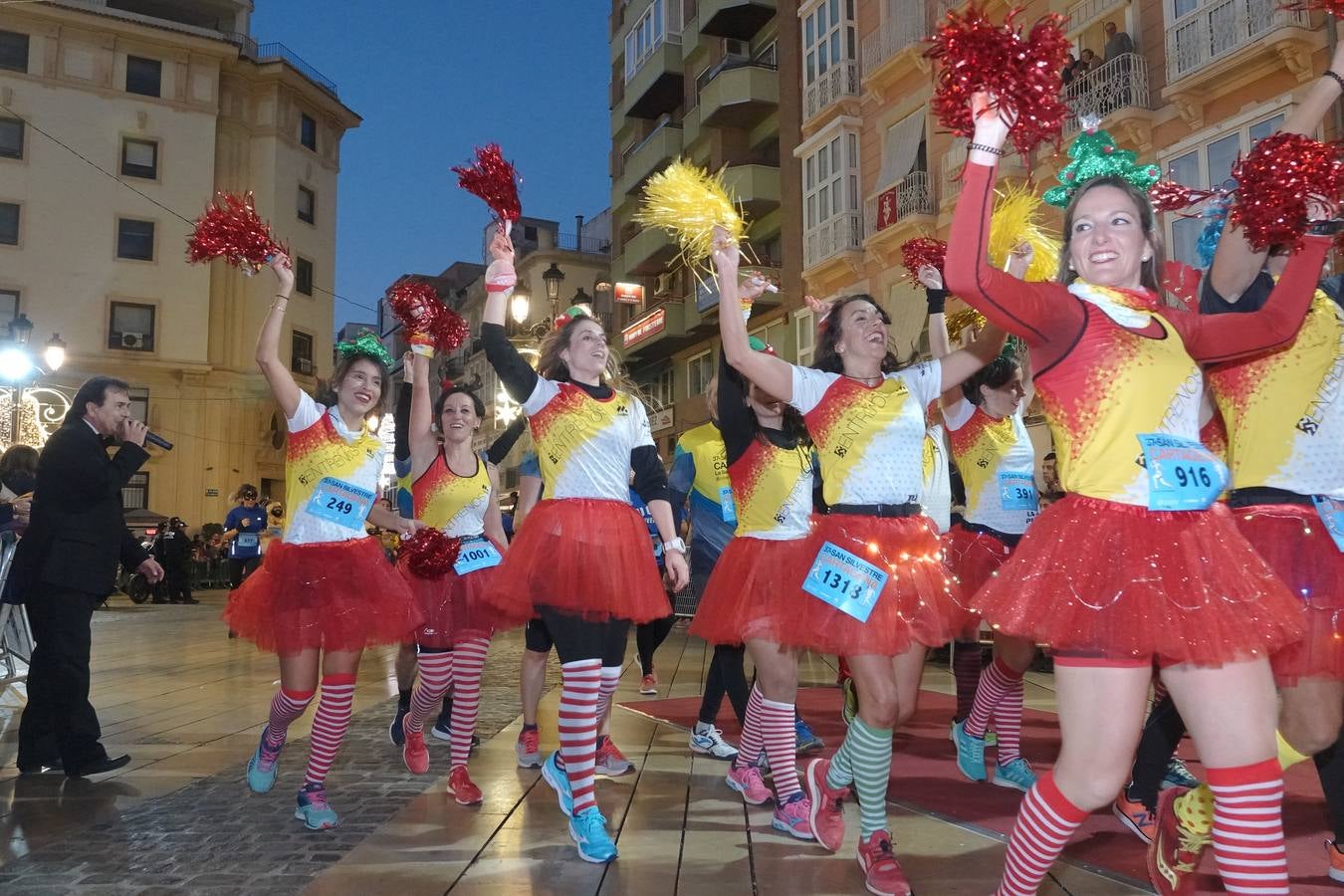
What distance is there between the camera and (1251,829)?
2.39m

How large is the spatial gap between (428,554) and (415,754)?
41.4 inches

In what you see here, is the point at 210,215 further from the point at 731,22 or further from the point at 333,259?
the point at 333,259

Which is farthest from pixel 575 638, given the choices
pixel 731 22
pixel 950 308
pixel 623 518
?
pixel 731 22

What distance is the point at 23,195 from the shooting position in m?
31.3

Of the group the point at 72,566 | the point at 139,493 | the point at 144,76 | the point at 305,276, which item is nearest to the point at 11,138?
the point at 144,76

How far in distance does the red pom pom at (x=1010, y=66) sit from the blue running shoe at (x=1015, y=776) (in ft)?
10.4

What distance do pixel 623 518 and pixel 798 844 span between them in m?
1.44

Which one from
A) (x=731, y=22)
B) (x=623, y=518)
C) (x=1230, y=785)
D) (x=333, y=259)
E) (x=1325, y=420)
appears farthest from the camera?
(x=333, y=259)

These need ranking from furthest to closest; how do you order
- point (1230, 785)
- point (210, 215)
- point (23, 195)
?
→ point (23, 195) → point (210, 215) → point (1230, 785)

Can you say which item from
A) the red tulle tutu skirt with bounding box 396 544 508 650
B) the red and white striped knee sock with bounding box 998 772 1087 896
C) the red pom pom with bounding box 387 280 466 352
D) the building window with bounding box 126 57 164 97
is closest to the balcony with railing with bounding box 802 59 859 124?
the red pom pom with bounding box 387 280 466 352

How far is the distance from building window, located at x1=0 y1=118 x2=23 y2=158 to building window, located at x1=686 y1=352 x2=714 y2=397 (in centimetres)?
2134

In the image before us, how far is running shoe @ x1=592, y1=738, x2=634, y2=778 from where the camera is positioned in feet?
17.3

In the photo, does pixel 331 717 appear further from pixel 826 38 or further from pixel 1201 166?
pixel 826 38

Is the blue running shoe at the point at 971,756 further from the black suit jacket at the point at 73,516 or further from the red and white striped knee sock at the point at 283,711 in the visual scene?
the black suit jacket at the point at 73,516
